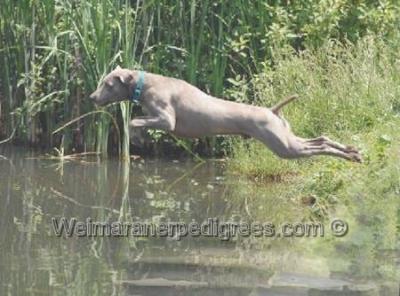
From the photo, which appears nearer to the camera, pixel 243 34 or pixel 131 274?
pixel 131 274

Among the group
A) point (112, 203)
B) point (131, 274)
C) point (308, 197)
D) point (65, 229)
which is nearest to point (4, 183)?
point (112, 203)

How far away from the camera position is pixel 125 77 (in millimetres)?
10555

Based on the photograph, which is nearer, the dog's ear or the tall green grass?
the dog's ear

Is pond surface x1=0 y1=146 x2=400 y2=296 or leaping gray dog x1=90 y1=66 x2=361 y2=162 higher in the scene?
leaping gray dog x1=90 y1=66 x2=361 y2=162

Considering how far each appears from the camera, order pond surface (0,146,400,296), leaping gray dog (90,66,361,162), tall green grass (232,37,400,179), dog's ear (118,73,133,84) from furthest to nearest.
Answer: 1. tall green grass (232,37,400,179)
2. dog's ear (118,73,133,84)
3. leaping gray dog (90,66,361,162)
4. pond surface (0,146,400,296)

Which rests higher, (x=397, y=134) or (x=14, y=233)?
(x=397, y=134)

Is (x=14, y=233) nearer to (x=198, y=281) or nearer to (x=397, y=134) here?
(x=198, y=281)

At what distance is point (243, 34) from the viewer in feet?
47.9

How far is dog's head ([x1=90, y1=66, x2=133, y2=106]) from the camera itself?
416 inches

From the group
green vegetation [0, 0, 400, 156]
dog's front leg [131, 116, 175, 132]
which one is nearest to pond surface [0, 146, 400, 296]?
dog's front leg [131, 116, 175, 132]

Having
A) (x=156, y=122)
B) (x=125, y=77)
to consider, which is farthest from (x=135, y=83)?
(x=156, y=122)

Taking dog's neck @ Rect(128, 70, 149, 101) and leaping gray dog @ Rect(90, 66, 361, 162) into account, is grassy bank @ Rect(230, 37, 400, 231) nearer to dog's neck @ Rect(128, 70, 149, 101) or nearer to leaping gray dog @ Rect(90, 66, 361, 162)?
leaping gray dog @ Rect(90, 66, 361, 162)

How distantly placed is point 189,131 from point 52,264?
2.60m

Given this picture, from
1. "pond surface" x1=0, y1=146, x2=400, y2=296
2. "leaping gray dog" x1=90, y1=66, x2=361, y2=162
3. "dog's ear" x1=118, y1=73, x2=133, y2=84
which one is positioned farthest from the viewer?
"dog's ear" x1=118, y1=73, x2=133, y2=84
